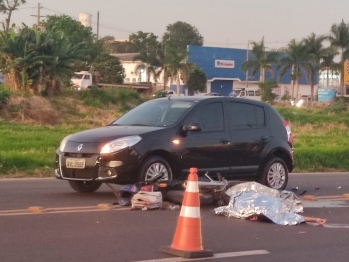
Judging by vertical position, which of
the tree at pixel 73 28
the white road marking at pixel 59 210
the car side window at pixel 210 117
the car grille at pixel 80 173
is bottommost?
the white road marking at pixel 59 210

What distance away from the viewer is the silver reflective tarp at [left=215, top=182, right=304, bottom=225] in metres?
9.67

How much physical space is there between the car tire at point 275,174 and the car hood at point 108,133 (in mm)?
2418

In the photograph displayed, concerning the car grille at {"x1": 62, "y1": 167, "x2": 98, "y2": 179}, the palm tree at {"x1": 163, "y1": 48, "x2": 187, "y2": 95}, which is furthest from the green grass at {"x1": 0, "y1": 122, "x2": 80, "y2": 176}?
the palm tree at {"x1": 163, "y1": 48, "x2": 187, "y2": 95}

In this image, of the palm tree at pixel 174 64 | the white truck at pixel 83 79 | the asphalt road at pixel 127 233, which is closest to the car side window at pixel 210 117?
the asphalt road at pixel 127 233

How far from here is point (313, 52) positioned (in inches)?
3174

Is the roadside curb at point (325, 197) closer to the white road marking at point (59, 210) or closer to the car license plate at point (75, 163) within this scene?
the white road marking at point (59, 210)

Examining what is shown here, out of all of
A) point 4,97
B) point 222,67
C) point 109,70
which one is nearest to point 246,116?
point 4,97

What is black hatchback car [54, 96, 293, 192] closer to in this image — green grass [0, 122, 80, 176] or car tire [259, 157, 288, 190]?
car tire [259, 157, 288, 190]

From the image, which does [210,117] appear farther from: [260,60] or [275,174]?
[260,60]

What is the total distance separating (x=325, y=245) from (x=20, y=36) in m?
32.0

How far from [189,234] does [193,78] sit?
221 ft

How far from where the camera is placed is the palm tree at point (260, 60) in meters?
77.2

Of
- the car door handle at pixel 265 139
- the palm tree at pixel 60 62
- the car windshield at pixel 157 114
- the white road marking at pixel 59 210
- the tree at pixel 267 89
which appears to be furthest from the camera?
the tree at pixel 267 89

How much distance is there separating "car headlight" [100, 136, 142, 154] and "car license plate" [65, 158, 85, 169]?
376mm
